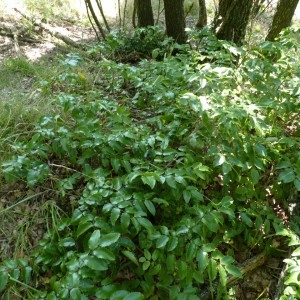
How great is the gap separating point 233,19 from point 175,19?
2.51 feet

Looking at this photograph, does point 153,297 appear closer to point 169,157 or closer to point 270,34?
point 169,157

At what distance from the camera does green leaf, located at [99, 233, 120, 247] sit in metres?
1.60

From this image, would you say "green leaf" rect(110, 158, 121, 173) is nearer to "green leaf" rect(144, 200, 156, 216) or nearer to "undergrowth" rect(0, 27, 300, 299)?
"undergrowth" rect(0, 27, 300, 299)

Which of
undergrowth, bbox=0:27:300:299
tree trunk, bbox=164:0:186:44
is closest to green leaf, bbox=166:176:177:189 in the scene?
undergrowth, bbox=0:27:300:299

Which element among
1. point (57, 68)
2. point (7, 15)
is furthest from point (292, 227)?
point (7, 15)

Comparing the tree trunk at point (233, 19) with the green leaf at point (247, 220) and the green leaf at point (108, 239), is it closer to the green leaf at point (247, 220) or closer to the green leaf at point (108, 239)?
the green leaf at point (247, 220)

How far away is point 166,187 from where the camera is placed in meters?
2.00

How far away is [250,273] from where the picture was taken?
2.16 meters

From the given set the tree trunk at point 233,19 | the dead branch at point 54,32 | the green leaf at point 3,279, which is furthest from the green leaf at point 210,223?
the dead branch at point 54,32

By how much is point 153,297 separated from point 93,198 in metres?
0.59

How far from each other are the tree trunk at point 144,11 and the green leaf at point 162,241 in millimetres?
3703

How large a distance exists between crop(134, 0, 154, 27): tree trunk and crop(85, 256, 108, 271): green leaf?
387 centimetres

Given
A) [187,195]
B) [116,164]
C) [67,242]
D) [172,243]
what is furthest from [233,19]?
[67,242]

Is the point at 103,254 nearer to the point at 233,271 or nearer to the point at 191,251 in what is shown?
the point at 191,251
